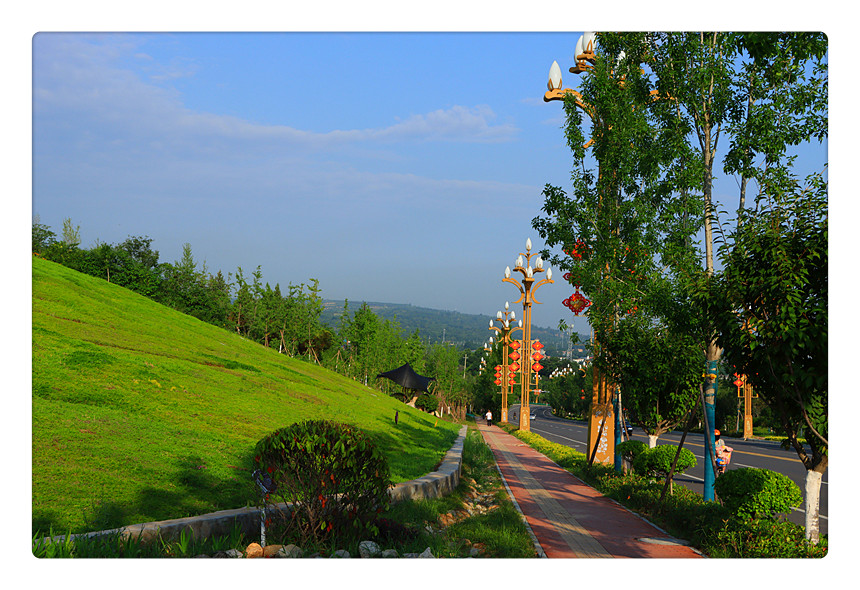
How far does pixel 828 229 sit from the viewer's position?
552 cm

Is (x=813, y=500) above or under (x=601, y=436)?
above

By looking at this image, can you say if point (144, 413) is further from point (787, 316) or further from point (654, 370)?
point (787, 316)

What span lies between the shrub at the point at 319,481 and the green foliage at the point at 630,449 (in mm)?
7781

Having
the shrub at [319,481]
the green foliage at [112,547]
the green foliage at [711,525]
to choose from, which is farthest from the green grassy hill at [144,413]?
the green foliage at [711,525]

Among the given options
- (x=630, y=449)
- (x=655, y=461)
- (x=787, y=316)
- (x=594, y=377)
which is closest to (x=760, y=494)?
(x=787, y=316)

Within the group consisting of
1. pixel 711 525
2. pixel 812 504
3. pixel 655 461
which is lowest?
pixel 655 461

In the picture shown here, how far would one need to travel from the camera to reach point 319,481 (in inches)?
231

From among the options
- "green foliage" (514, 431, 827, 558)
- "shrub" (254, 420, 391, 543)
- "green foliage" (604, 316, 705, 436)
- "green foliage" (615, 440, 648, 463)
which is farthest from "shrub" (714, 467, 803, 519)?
"green foliage" (615, 440, 648, 463)

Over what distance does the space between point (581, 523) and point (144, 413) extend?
6904 mm

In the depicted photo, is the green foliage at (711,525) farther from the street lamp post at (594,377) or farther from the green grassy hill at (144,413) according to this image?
the green grassy hill at (144,413)

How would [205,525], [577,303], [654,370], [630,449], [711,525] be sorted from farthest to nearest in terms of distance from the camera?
1. [577,303]
2. [630,449]
3. [654,370]
4. [711,525]
5. [205,525]

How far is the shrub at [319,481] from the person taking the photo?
5852 millimetres
